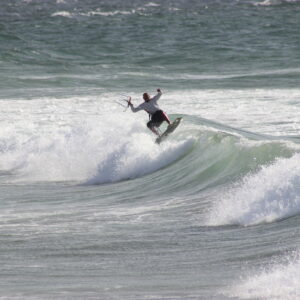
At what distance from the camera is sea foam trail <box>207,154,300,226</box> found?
1237 centimetres

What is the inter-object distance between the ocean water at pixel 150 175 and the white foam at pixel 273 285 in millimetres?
22

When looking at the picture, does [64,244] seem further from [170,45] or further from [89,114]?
[170,45]

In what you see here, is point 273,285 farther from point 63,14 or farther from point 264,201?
point 63,14

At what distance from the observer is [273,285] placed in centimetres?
896

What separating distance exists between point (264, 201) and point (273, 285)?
12.1 feet

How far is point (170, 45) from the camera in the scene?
143 ft

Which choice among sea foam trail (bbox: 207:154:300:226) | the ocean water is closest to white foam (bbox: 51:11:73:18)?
the ocean water

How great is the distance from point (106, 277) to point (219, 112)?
15.3m

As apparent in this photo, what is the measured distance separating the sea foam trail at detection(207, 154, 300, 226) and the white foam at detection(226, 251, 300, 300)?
272cm

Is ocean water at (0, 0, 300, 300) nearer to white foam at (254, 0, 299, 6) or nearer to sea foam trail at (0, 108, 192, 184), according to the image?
sea foam trail at (0, 108, 192, 184)

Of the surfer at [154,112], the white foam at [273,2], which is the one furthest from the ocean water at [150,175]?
the white foam at [273,2]

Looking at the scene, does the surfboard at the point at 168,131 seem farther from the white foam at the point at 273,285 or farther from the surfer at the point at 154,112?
the white foam at the point at 273,285

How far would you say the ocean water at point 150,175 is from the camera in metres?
10.2

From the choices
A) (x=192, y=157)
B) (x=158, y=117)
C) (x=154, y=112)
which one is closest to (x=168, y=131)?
(x=158, y=117)
